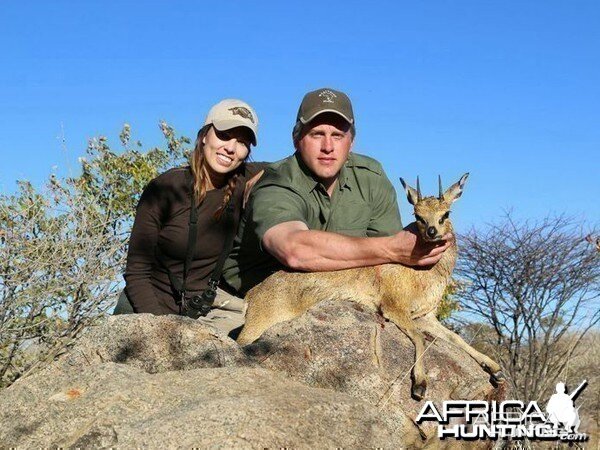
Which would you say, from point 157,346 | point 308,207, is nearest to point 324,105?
point 308,207

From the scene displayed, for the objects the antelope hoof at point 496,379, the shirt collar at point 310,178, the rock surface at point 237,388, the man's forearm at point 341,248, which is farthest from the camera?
the shirt collar at point 310,178

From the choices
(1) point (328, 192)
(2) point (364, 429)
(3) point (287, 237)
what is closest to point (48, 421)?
(2) point (364, 429)

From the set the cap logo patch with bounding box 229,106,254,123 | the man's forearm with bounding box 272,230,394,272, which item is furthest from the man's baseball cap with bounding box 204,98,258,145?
the man's forearm with bounding box 272,230,394,272

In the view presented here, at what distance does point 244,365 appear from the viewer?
5.67 meters

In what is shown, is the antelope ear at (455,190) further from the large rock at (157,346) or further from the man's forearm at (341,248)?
the large rock at (157,346)

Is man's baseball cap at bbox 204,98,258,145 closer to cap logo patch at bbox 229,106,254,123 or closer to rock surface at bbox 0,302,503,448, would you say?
cap logo patch at bbox 229,106,254,123

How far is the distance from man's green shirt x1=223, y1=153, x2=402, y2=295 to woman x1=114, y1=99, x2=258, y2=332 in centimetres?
28

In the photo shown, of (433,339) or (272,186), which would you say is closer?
(433,339)

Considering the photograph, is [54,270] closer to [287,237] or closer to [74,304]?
[74,304]

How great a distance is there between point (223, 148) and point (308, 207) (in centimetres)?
96

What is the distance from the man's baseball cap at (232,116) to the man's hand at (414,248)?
175cm

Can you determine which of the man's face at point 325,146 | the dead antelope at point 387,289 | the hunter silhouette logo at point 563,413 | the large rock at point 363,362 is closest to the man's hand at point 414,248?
the dead antelope at point 387,289

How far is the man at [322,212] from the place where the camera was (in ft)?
22.3

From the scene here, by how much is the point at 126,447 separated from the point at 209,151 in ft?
12.5
